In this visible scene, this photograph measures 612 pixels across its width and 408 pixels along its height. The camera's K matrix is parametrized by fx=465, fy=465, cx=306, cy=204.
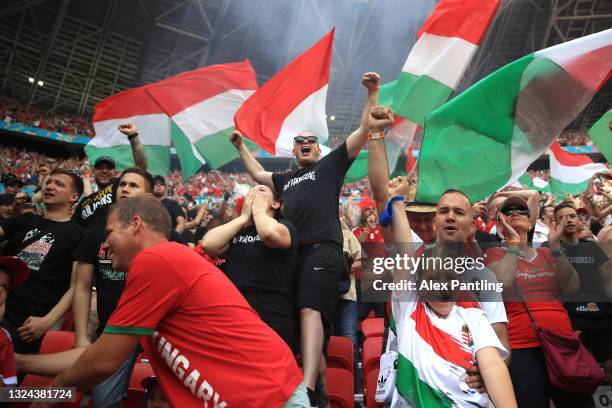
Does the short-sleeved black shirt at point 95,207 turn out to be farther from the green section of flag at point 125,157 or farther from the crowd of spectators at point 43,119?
the crowd of spectators at point 43,119

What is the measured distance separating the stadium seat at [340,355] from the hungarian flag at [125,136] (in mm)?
3805

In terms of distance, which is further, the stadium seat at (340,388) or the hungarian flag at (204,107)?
the hungarian flag at (204,107)

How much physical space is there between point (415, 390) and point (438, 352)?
17 cm

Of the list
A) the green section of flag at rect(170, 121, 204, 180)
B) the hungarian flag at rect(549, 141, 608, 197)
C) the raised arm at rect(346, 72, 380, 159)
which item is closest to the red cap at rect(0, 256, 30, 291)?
the raised arm at rect(346, 72, 380, 159)

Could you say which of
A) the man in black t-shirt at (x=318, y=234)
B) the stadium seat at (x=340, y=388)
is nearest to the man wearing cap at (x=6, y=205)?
the man in black t-shirt at (x=318, y=234)

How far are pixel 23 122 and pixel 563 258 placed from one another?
23.4 metres

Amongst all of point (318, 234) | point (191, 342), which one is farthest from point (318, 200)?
point (191, 342)

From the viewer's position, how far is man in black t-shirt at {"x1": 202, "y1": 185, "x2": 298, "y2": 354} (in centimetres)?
223

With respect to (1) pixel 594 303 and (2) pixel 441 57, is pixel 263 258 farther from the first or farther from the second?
(2) pixel 441 57

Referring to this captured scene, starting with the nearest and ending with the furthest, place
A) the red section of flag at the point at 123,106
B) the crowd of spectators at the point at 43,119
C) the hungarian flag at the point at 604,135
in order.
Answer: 1. the hungarian flag at the point at 604,135
2. the red section of flag at the point at 123,106
3. the crowd of spectators at the point at 43,119

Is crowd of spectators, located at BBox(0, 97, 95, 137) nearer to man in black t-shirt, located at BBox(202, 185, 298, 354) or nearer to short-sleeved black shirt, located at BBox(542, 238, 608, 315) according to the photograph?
man in black t-shirt, located at BBox(202, 185, 298, 354)

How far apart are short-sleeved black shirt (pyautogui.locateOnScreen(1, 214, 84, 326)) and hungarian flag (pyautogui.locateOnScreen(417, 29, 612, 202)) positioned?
7.74ft

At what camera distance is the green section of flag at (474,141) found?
3260 mm

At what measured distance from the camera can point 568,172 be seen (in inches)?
354
